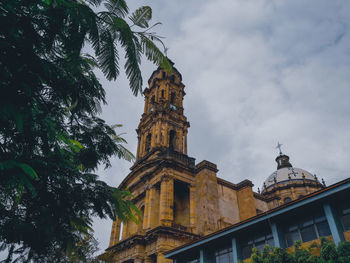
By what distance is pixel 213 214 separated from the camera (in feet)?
88.0

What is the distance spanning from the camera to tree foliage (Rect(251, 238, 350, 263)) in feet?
31.7

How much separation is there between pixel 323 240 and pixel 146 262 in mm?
17514

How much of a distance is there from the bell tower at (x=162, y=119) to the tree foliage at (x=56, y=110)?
84.1ft

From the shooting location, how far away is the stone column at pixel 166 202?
25625mm

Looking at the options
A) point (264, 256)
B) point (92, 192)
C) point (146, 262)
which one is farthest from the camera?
point (146, 262)

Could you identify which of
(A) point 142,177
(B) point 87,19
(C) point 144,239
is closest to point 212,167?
(A) point 142,177

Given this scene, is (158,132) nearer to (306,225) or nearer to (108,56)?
(306,225)

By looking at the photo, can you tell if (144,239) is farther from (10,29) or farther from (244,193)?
(10,29)

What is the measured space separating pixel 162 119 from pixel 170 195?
1182cm

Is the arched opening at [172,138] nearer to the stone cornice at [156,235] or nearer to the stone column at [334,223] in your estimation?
the stone cornice at [156,235]

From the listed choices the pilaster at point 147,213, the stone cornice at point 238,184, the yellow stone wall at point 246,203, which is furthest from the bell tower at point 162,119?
the yellow stone wall at point 246,203

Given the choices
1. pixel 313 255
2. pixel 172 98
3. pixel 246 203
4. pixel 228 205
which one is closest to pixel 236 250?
pixel 313 255

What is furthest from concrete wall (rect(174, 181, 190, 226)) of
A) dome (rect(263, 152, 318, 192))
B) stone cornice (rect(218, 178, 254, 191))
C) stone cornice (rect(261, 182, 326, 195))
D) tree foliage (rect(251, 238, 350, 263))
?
dome (rect(263, 152, 318, 192))

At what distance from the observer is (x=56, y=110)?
6.76 meters
